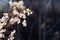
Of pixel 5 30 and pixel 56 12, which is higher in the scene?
pixel 56 12

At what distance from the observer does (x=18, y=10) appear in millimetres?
1794

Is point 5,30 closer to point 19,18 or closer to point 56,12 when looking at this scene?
point 19,18

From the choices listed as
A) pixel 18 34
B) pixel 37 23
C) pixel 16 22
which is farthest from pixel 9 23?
pixel 37 23

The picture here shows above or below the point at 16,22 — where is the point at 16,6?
above

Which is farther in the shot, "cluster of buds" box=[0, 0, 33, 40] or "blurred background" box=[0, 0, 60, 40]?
"blurred background" box=[0, 0, 60, 40]

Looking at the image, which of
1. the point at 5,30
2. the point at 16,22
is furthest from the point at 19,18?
the point at 5,30

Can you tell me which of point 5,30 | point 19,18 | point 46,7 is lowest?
point 5,30

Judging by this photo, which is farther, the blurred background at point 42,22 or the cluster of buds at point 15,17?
the blurred background at point 42,22

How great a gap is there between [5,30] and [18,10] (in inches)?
10.3

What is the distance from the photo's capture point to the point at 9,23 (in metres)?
1.73

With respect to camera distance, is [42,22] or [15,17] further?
[42,22]

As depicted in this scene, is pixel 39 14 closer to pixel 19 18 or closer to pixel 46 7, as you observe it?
pixel 46 7

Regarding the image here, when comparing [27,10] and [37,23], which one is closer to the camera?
[27,10]

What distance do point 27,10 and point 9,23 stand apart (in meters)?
0.24
